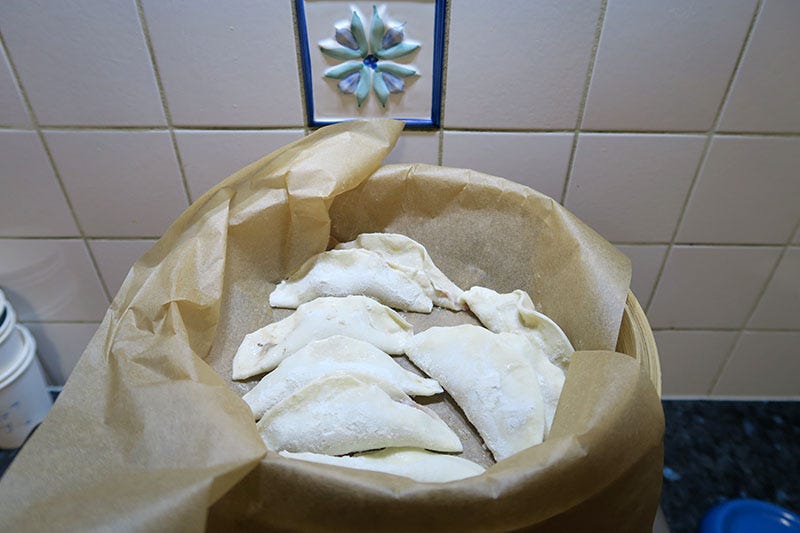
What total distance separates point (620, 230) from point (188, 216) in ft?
1.71

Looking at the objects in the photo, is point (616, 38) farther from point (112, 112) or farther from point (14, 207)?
point (14, 207)

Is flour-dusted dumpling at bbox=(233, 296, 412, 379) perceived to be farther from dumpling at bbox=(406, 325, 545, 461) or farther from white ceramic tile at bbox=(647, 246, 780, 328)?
white ceramic tile at bbox=(647, 246, 780, 328)

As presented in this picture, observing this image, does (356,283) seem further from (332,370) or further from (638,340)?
(638,340)

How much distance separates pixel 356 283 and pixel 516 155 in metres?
0.25

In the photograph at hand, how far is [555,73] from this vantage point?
55 cm

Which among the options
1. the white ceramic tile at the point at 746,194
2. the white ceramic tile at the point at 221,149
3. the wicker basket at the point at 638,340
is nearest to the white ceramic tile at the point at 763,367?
the white ceramic tile at the point at 746,194

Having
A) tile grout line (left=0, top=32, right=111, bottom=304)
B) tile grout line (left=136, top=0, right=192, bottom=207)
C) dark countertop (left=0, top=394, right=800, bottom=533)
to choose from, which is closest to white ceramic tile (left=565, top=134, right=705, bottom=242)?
dark countertop (left=0, top=394, right=800, bottom=533)

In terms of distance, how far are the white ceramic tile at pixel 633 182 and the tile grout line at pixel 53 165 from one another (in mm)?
614

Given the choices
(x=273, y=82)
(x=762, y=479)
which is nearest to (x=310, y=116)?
(x=273, y=82)

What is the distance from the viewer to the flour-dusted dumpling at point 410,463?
0.37m

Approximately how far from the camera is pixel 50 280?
708mm

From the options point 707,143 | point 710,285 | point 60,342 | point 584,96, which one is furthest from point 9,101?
point 710,285

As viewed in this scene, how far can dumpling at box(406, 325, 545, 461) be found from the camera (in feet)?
1.33

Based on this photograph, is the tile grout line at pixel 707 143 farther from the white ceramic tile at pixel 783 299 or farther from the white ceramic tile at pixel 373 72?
the white ceramic tile at pixel 373 72
